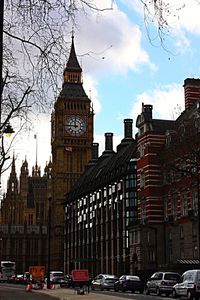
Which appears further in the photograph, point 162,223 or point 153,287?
point 162,223

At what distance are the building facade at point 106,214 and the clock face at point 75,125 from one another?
101 feet

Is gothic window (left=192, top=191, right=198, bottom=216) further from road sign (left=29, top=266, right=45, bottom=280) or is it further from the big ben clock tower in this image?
the big ben clock tower

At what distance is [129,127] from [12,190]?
8497 cm

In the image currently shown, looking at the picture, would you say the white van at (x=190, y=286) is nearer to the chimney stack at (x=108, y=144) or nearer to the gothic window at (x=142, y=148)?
the gothic window at (x=142, y=148)

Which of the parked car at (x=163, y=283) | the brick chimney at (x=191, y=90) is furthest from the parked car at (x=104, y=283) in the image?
the brick chimney at (x=191, y=90)

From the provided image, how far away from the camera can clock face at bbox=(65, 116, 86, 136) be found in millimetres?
163000

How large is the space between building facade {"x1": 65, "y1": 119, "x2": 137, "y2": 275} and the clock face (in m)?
30.7

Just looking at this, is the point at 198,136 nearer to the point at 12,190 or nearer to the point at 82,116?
the point at 82,116

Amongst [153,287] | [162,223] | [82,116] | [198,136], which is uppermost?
[82,116]

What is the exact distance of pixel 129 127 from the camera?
394ft

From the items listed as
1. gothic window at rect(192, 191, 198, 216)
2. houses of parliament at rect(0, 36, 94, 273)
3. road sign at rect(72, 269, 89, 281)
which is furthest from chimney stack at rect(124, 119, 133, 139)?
road sign at rect(72, 269, 89, 281)

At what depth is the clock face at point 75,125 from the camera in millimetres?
163000

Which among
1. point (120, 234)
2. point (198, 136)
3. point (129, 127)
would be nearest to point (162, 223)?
point (120, 234)

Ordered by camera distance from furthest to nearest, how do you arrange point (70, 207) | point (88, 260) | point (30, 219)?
point (30, 219) < point (70, 207) < point (88, 260)
